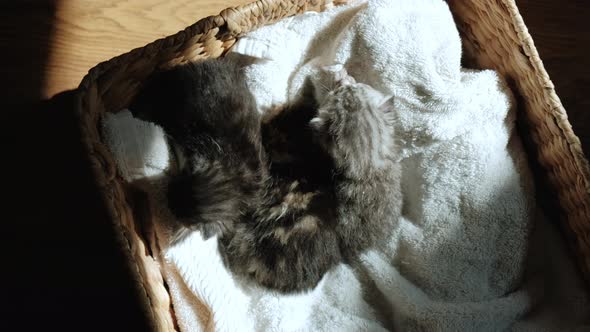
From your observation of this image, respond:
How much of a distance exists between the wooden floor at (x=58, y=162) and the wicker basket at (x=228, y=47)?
0.50ft

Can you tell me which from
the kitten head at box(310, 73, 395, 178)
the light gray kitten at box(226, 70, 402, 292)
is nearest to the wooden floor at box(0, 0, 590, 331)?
the light gray kitten at box(226, 70, 402, 292)

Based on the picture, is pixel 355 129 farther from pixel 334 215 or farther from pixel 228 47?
pixel 228 47

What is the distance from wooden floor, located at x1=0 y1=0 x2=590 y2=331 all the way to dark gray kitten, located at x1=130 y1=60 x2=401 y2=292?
0.24 meters

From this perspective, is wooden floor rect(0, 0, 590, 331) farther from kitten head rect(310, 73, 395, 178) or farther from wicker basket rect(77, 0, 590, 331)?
kitten head rect(310, 73, 395, 178)

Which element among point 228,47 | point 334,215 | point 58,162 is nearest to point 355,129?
point 334,215

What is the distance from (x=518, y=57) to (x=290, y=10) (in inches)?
21.4

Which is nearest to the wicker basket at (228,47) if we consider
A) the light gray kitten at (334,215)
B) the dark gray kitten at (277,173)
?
the dark gray kitten at (277,173)

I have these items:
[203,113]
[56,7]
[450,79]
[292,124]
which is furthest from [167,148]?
[450,79]

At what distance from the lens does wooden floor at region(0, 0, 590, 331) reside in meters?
1.26

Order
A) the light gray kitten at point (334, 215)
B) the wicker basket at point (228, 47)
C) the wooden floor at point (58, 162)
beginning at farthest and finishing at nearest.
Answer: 1. the wooden floor at point (58, 162)
2. the light gray kitten at point (334, 215)
3. the wicker basket at point (228, 47)

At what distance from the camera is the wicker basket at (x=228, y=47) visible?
1039mm

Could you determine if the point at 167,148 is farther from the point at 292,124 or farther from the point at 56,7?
the point at 56,7

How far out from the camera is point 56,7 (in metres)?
1.43

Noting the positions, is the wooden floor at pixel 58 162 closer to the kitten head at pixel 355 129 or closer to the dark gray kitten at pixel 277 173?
the dark gray kitten at pixel 277 173
